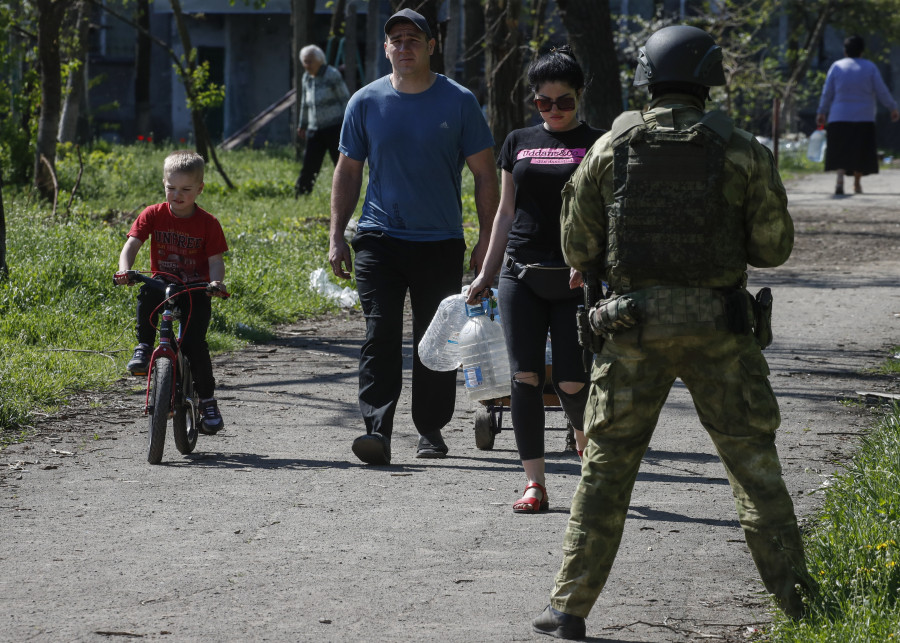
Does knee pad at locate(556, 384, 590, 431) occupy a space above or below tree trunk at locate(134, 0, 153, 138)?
below

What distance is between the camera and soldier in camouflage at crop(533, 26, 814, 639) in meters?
3.69

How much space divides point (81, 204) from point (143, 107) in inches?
768

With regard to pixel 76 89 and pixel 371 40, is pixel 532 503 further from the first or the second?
pixel 371 40

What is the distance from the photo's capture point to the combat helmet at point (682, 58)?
3729 mm

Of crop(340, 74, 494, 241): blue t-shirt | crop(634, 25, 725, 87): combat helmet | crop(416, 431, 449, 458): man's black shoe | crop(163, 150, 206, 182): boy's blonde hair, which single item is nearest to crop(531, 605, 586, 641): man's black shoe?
crop(634, 25, 725, 87): combat helmet

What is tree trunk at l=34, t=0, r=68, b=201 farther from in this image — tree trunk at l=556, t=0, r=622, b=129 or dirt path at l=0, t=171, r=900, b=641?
dirt path at l=0, t=171, r=900, b=641

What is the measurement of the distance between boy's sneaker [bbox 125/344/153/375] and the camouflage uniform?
317cm

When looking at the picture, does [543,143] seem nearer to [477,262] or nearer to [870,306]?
[477,262]

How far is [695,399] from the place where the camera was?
3811 mm

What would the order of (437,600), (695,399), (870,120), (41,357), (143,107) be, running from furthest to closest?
(143,107) → (870,120) → (41,357) → (437,600) → (695,399)

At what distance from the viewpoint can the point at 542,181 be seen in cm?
536

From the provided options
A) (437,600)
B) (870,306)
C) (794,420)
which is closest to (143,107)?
(870,306)

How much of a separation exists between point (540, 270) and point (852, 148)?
15521 millimetres

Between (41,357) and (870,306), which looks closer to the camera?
(41,357)
